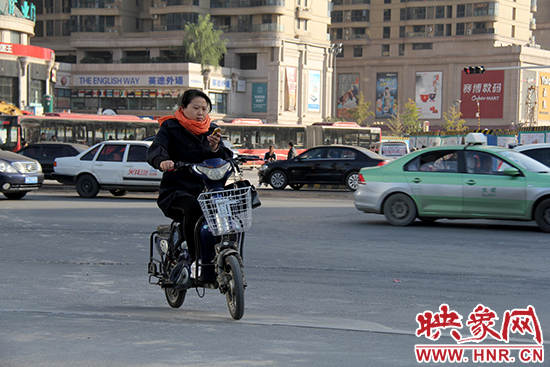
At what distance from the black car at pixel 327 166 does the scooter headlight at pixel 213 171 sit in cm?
1835

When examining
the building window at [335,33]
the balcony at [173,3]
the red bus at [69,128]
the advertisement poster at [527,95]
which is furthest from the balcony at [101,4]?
the advertisement poster at [527,95]

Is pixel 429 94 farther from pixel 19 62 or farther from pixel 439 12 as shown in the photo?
pixel 19 62

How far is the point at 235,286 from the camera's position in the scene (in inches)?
207

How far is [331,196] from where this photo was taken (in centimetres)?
2189

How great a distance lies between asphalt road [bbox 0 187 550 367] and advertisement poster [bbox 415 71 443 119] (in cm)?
8901

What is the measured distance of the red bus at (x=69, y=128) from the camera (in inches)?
1436

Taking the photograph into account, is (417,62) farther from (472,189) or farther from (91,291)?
(91,291)

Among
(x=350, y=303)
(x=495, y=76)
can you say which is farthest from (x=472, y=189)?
(x=495, y=76)

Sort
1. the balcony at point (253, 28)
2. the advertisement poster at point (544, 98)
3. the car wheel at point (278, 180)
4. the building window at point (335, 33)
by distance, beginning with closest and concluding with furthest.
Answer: the car wheel at point (278, 180) < the balcony at point (253, 28) < the advertisement poster at point (544, 98) < the building window at point (335, 33)

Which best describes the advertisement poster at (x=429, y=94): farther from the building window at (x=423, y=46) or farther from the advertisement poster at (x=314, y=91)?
the advertisement poster at (x=314, y=91)

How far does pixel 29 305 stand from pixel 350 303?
295 centimetres

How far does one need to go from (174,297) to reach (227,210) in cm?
131

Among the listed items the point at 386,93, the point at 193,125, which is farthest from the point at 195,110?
the point at 386,93

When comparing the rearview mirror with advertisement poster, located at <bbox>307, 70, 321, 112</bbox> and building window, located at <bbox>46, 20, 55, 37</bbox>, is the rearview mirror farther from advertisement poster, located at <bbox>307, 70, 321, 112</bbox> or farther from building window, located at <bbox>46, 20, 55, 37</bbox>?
building window, located at <bbox>46, 20, 55, 37</bbox>
